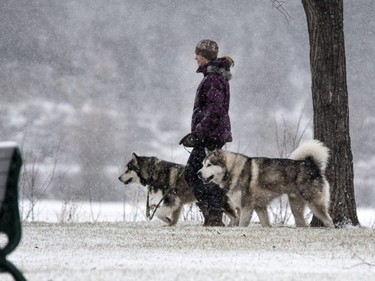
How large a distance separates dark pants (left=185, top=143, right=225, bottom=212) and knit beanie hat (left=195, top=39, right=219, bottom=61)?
128 centimetres

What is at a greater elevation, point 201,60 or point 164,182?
point 201,60

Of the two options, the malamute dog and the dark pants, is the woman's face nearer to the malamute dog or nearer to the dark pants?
the dark pants

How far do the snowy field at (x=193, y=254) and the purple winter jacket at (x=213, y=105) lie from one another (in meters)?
1.41

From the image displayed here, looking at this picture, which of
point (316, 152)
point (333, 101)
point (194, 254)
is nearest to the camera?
point (194, 254)

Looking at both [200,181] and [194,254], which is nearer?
[194,254]

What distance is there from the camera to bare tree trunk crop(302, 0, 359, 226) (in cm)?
1110

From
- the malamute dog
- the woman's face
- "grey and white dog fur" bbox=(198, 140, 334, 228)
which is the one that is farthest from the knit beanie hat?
the malamute dog

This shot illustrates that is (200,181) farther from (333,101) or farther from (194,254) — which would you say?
(194,254)

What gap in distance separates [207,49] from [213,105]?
2.58 feet

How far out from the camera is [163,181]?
38.7 feet

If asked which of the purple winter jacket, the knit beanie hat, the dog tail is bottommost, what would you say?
the dog tail

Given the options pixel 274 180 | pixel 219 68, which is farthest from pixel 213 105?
pixel 274 180

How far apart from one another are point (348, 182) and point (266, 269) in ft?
19.4

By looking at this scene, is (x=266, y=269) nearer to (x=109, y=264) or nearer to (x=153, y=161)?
(x=109, y=264)
